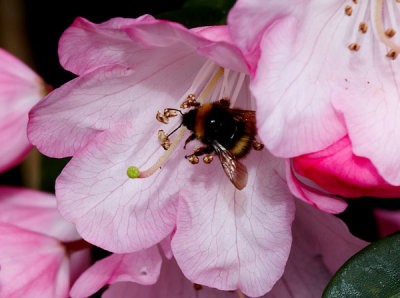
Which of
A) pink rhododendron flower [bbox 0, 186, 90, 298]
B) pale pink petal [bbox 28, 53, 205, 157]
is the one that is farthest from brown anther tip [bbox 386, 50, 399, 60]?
pink rhododendron flower [bbox 0, 186, 90, 298]

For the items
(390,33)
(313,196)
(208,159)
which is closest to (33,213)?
(208,159)

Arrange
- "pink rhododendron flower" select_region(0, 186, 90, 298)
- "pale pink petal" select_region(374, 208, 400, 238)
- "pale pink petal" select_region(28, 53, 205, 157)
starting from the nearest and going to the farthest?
"pale pink petal" select_region(28, 53, 205, 157)
"pink rhododendron flower" select_region(0, 186, 90, 298)
"pale pink petal" select_region(374, 208, 400, 238)

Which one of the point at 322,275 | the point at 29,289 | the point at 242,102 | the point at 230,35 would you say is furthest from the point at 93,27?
the point at 322,275

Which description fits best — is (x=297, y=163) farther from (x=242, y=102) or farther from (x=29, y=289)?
(x=29, y=289)

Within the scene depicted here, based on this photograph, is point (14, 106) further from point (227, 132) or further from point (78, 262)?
point (227, 132)

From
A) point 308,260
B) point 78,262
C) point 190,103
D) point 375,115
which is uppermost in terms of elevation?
point 375,115

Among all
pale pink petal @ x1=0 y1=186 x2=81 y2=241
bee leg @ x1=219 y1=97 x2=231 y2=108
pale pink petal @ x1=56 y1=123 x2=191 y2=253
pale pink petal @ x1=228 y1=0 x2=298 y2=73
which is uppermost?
pale pink petal @ x1=228 y1=0 x2=298 y2=73

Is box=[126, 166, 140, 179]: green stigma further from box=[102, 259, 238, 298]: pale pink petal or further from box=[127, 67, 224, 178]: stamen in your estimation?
box=[102, 259, 238, 298]: pale pink petal
